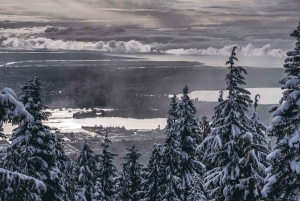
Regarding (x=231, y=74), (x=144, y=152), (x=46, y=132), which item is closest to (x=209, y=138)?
(x=231, y=74)

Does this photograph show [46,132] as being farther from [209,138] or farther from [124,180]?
[124,180]

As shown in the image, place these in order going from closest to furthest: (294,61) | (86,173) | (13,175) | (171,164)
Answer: (13,175) < (294,61) < (171,164) < (86,173)

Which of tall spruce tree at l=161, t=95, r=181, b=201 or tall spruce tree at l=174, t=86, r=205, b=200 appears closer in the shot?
tall spruce tree at l=161, t=95, r=181, b=201

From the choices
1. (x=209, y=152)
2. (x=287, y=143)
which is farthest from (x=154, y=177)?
(x=287, y=143)

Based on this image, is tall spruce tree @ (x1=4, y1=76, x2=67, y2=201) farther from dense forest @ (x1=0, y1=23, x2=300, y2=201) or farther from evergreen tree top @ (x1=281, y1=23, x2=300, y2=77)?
evergreen tree top @ (x1=281, y1=23, x2=300, y2=77)

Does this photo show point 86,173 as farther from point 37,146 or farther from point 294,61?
point 294,61

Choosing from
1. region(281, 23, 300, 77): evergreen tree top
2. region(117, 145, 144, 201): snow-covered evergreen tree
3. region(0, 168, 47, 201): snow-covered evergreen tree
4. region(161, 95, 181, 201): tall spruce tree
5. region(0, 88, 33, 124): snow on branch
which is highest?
region(281, 23, 300, 77): evergreen tree top

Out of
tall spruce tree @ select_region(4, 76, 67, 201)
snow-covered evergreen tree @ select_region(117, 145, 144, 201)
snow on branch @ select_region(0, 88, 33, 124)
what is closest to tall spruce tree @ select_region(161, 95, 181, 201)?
snow-covered evergreen tree @ select_region(117, 145, 144, 201)
